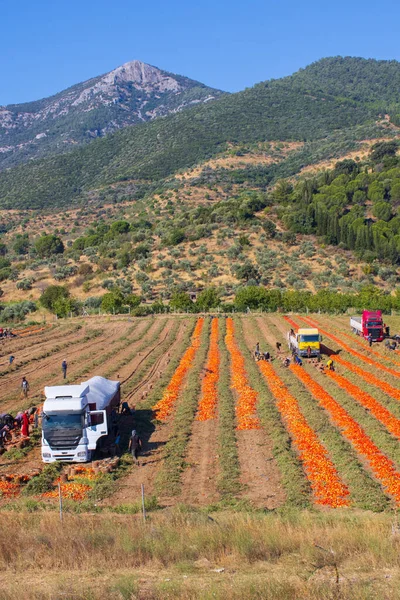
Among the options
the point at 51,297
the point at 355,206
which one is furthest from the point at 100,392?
the point at 355,206

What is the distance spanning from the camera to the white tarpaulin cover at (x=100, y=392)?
2124 centimetres

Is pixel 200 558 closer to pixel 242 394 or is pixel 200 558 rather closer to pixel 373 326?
pixel 242 394

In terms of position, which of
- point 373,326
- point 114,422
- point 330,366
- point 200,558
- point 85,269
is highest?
point 85,269

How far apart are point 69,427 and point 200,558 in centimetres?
928

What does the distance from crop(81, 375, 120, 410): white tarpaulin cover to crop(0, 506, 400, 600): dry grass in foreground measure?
760cm

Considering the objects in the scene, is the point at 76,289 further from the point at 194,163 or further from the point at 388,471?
the point at 194,163

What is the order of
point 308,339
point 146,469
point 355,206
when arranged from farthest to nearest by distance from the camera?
point 355,206, point 308,339, point 146,469

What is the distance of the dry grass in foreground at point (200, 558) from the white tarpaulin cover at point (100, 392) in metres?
7.60

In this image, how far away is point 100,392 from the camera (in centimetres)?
2250

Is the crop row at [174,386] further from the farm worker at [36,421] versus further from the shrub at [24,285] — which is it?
the shrub at [24,285]

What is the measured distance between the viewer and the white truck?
1975 cm

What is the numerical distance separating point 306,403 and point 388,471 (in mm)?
9923

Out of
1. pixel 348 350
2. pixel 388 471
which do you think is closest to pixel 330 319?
pixel 348 350

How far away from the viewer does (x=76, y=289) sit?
95312mm
